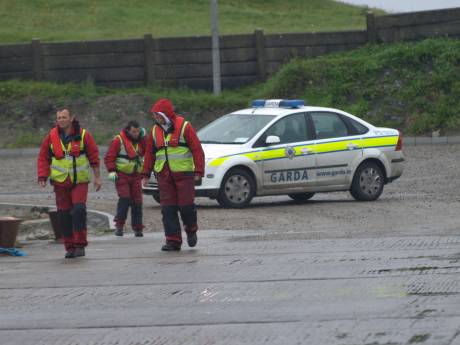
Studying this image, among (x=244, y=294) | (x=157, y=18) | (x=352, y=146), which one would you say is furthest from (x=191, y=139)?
(x=157, y=18)

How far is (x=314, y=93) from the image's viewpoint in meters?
34.3

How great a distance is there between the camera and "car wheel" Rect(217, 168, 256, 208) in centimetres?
1781

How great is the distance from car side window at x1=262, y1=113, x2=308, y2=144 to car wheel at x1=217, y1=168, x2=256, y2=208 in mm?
833

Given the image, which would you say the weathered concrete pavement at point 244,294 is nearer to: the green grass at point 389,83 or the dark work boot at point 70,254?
the dark work boot at point 70,254

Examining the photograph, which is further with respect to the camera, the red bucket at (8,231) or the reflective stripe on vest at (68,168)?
the red bucket at (8,231)

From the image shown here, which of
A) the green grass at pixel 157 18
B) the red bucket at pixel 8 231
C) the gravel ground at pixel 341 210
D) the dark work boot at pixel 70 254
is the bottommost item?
the gravel ground at pixel 341 210

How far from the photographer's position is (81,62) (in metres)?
35.2

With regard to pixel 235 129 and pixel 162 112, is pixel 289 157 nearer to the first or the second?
pixel 235 129

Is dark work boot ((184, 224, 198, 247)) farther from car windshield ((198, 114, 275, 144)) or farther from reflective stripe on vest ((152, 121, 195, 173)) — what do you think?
car windshield ((198, 114, 275, 144))

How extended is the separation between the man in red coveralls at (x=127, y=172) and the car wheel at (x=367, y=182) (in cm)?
488

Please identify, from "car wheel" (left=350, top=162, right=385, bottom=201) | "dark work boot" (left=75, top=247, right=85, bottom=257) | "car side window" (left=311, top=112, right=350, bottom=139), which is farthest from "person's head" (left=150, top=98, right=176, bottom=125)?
"car wheel" (left=350, top=162, right=385, bottom=201)

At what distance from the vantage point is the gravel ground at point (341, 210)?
14.9 m

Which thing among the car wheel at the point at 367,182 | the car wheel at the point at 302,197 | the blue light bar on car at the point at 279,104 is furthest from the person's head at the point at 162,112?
the car wheel at the point at 302,197

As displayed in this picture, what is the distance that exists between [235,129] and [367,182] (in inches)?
94.0
